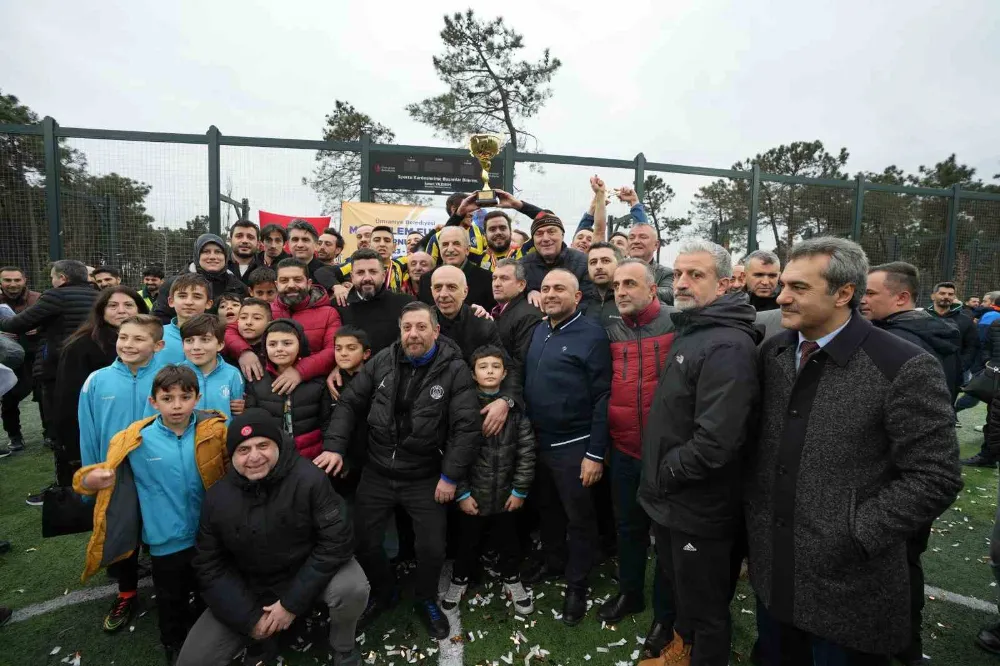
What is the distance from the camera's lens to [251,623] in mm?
2648

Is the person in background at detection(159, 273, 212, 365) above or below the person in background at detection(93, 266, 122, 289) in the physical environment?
below

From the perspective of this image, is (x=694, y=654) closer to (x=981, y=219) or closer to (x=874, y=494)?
(x=874, y=494)

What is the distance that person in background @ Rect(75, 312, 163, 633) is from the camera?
10.0ft

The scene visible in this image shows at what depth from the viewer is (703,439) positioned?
2.18 m

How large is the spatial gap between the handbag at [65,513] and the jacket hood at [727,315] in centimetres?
352

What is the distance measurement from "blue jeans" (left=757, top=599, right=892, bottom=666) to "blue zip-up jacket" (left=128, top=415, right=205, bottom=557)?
3.16m

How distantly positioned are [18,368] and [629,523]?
7703 mm

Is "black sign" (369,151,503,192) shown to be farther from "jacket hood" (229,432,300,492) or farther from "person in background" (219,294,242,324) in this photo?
"jacket hood" (229,432,300,492)

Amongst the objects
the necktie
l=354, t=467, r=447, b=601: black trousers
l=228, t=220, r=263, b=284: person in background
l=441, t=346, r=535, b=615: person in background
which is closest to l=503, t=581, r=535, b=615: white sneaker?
l=441, t=346, r=535, b=615: person in background

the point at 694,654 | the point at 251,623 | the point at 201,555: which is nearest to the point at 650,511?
the point at 694,654

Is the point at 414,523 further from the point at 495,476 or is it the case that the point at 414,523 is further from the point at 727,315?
the point at 727,315

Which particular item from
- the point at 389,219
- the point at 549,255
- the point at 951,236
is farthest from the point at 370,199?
the point at 951,236

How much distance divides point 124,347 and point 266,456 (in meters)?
1.30

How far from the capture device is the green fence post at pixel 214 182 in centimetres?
822
